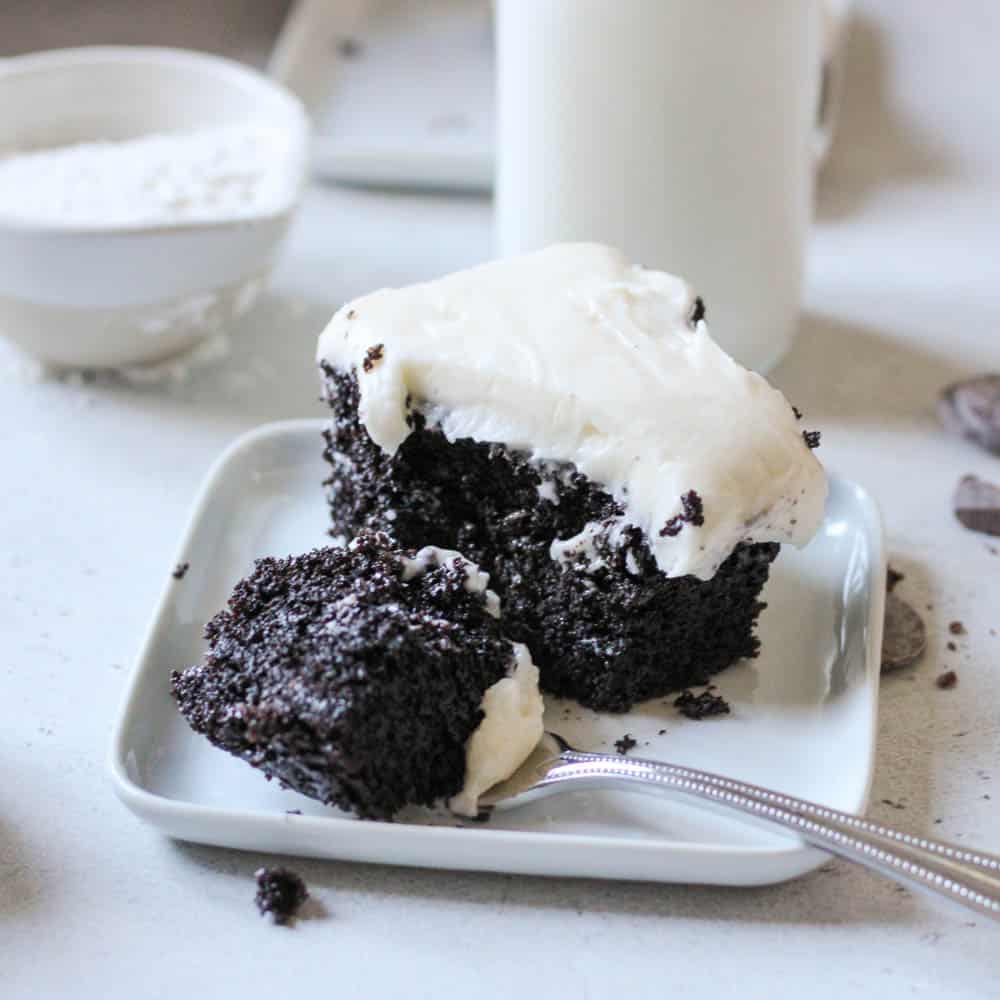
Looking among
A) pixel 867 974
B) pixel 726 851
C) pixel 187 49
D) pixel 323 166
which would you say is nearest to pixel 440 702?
pixel 726 851

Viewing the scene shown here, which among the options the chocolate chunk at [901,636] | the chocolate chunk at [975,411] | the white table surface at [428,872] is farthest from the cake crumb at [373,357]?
the chocolate chunk at [975,411]

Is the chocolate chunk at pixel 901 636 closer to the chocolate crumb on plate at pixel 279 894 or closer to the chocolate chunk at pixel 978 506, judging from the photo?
the chocolate chunk at pixel 978 506

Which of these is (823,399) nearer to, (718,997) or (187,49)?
(718,997)

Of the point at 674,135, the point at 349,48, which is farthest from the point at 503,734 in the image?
the point at 349,48

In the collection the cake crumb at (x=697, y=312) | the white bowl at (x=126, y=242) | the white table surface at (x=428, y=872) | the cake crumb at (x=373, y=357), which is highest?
the cake crumb at (x=697, y=312)

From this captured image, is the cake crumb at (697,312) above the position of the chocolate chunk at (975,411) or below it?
above

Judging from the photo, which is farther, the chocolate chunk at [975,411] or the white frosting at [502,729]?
the chocolate chunk at [975,411]

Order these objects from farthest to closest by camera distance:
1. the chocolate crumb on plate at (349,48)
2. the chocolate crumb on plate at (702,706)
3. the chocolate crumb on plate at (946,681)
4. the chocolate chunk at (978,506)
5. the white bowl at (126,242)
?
the chocolate crumb on plate at (349,48) < the white bowl at (126,242) < the chocolate chunk at (978,506) < the chocolate crumb on plate at (946,681) < the chocolate crumb on plate at (702,706)

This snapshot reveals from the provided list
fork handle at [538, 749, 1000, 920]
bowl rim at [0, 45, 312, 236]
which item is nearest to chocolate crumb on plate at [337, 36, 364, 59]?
bowl rim at [0, 45, 312, 236]

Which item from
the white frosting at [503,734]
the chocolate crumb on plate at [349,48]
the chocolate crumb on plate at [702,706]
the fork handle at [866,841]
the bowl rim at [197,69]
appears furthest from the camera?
the chocolate crumb on plate at [349,48]
